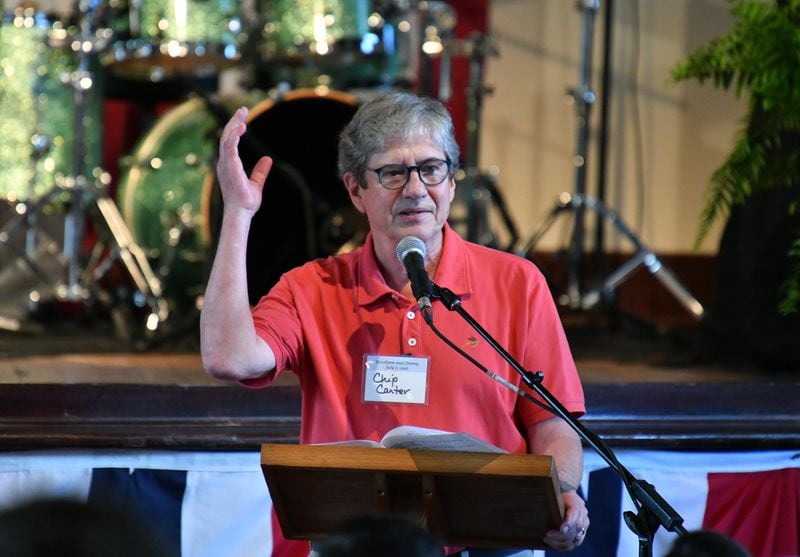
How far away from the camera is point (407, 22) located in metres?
5.21

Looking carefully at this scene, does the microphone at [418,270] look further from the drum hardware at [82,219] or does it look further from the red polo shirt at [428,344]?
the drum hardware at [82,219]

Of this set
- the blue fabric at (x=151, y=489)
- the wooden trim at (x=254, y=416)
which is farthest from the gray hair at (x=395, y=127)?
the blue fabric at (x=151, y=489)

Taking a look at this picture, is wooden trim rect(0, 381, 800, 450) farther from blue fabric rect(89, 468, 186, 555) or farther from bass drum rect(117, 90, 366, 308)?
bass drum rect(117, 90, 366, 308)

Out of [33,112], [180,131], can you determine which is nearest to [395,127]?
[180,131]

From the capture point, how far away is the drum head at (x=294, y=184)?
15.5 feet

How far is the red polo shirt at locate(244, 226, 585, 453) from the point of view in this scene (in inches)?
88.7

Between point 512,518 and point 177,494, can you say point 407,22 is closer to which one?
point 177,494

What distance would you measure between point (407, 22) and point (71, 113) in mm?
1627

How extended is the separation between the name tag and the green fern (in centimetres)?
150

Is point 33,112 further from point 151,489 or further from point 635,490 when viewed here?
point 635,490

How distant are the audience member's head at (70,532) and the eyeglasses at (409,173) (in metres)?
1.38

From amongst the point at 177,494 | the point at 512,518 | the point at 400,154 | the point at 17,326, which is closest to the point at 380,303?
the point at 400,154

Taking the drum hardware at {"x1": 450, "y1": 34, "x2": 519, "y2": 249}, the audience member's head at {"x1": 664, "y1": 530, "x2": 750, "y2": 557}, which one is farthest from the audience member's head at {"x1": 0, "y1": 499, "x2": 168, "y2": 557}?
the drum hardware at {"x1": 450, "y1": 34, "x2": 519, "y2": 249}

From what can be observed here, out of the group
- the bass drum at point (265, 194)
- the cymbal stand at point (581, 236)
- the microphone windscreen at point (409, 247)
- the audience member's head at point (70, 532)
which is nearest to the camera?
the audience member's head at point (70, 532)
